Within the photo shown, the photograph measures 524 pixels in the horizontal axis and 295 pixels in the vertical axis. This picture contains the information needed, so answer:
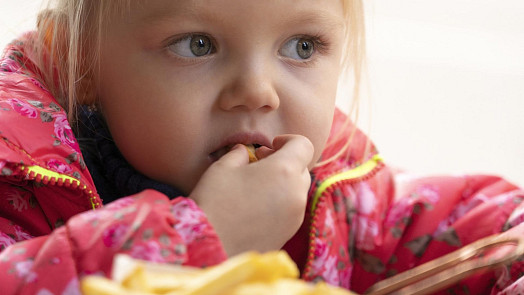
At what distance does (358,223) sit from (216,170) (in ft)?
1.33

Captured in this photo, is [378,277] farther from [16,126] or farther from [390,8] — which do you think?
[390,8]

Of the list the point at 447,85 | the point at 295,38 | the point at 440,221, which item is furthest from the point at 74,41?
the point at 447,85

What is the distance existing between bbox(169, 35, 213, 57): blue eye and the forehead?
0.03 metres

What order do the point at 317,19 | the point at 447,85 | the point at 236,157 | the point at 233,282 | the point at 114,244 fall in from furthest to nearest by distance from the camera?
the point at 447,85 < the point at 317,19 < the point at 236,157 < the point at 114,244 < the point at 233,282

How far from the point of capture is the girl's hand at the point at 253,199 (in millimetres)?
687

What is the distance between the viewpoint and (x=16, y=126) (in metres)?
0.82

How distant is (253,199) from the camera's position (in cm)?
70

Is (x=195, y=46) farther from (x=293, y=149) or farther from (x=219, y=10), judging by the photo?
(x=293, y=149)

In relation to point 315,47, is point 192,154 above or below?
below

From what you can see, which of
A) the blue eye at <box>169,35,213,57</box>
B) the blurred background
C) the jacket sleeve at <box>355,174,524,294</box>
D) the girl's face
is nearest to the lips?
the girl's face

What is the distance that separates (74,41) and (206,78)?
0.19m

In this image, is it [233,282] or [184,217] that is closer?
[233,282]

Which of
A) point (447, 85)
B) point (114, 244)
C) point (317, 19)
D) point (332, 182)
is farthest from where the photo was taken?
point (447, 85)

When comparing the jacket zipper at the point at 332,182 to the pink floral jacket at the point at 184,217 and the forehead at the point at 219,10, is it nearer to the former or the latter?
the pink floral jacket at the point at 184,217
